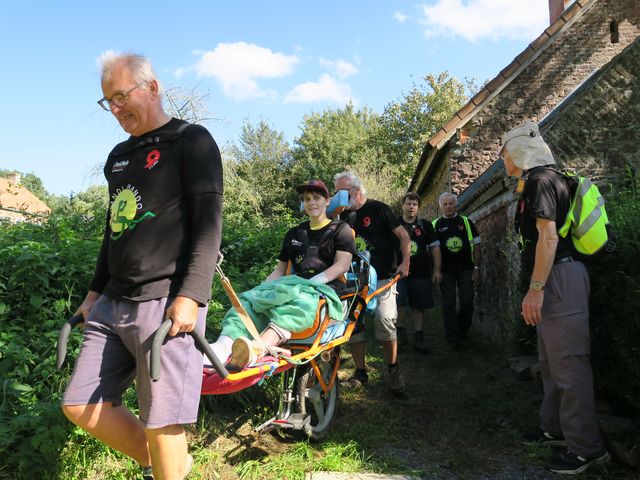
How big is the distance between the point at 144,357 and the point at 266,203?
34.7 m

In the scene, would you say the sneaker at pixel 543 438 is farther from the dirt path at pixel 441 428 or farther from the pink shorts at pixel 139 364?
the pink shorts at pixel 139 364

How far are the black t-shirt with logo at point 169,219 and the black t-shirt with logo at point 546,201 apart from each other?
2.17m

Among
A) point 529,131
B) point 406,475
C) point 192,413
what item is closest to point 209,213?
point 192,413

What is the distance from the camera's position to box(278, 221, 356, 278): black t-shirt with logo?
4.27m

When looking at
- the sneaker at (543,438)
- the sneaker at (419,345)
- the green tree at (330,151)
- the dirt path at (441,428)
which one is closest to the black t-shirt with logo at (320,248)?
the dirt path at (441,428)

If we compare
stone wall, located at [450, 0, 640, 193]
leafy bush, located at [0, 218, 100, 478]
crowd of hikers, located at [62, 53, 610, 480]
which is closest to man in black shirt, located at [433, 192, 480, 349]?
crowd of hikers, located at [62, 53, 610, 480]

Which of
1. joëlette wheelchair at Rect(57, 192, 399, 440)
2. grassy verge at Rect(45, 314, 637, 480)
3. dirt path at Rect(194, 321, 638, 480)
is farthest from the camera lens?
dirt path at Rect(194, 321, 638, 480)

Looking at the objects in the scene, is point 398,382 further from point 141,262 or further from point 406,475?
point 141,262

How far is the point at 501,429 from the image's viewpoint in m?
4.20

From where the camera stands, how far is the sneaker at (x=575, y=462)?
3.31 metres

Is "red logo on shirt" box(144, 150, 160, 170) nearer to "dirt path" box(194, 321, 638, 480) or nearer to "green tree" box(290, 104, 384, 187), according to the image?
"dirt path" box(194, 321, 638, 480)

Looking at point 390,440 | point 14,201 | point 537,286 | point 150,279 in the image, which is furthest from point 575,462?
point 14,201

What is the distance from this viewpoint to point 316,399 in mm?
3918

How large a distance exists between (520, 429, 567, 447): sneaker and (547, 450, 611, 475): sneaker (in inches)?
13.5
